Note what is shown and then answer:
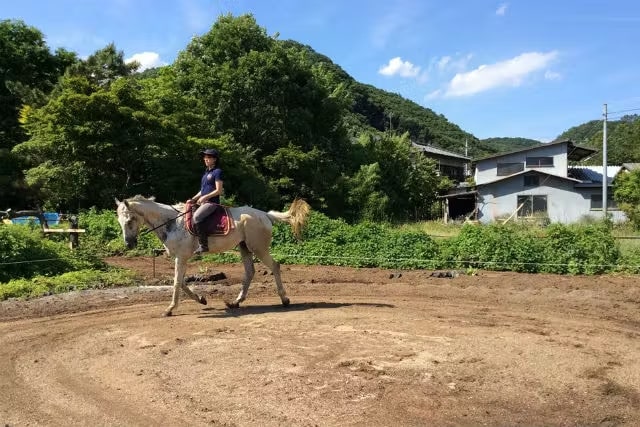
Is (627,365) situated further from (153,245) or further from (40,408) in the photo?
(153,245)

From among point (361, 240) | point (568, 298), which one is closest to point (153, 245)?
point (361, 240)

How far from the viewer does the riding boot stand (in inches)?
362

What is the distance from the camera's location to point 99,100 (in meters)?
23.5

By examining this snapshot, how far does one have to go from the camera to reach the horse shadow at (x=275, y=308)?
909 cm

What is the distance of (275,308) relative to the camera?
31.8ft

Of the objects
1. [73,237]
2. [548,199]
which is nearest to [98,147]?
[73,237]

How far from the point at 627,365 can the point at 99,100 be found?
2293cm

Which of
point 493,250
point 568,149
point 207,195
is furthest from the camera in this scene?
point 568,149

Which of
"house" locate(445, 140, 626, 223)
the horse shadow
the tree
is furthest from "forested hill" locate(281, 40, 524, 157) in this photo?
the horse shadow

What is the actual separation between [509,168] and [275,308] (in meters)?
36.2

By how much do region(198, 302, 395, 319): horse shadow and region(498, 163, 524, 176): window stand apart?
34816mm

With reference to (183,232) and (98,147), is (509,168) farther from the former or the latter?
(183,232)

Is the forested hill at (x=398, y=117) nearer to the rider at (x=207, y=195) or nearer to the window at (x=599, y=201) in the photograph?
the window at (x=599, y=201)

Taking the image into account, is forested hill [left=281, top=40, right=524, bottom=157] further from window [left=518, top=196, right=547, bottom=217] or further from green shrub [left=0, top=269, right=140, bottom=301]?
green shrub [left=0, top=269, right=140, bottom=301]
